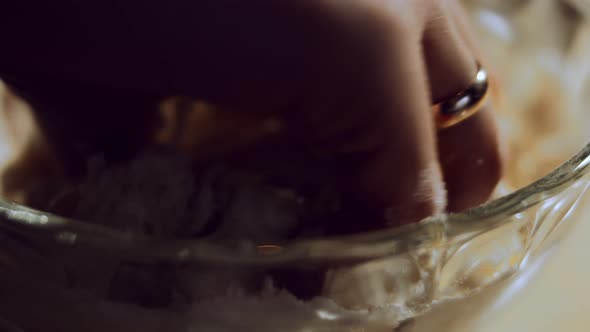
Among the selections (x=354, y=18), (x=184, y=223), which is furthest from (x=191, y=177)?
(x=354, y=18)

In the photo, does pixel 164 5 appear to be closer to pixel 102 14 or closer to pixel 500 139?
pixel 102 14

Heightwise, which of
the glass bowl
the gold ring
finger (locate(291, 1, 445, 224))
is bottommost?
the glass bowl

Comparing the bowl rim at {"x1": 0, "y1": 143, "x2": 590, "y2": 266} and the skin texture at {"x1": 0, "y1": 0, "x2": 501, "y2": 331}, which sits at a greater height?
the skin texture at {"x1": 0, "y1": 0, "x2": 501, "y2": 331}
